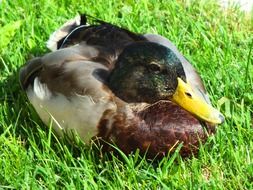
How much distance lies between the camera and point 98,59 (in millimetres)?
4098

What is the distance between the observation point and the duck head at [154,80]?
3.79 m

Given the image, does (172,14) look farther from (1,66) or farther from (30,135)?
(30,135)

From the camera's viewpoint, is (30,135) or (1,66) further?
(1,66)

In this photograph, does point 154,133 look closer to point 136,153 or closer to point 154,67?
point 136,153

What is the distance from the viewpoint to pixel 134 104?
12.6 ft

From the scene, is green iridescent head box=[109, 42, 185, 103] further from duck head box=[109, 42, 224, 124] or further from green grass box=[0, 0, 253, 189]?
green grass box=[0, 0, 253, 189]

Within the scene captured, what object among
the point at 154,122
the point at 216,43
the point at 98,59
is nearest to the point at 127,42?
the point at 98,59

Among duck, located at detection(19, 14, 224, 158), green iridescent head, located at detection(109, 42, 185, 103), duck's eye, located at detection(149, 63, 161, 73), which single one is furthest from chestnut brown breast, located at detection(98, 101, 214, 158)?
duck's eye, located at detection(149, 63, 161, 73)

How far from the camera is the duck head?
3.79m

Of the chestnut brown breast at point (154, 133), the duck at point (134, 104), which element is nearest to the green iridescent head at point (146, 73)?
the duck at point (134, 104)

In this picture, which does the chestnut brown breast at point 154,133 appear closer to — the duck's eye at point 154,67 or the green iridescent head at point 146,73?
the green iridescent head at point 146,73

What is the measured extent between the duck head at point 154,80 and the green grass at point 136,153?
21 centimetres

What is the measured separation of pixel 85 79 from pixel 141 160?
1.69 ft

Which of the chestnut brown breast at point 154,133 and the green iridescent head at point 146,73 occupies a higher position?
the green iridescent head at point 146,73
